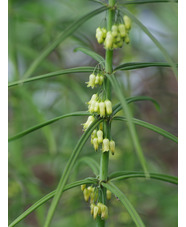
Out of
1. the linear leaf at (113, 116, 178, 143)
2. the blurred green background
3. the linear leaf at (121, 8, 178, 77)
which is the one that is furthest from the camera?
the blurred green background

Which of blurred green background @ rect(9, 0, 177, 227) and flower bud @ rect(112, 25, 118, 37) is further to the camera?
blurred green background @ rect(9, 0, 177, 227)

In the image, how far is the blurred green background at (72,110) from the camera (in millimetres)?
1199

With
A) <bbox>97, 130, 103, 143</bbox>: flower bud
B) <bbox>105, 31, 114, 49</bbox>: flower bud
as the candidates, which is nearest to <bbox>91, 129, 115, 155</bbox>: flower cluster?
<bbox>97, 130, 103, 143</bbox>: flower bud

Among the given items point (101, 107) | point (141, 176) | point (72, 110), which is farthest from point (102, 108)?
point (72, 110)

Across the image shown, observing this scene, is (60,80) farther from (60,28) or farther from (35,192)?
(35,192)

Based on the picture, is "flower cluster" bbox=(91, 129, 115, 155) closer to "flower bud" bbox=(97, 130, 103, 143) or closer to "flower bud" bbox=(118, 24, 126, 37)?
"flower bud" bbox=(97, 130, 103, 143)

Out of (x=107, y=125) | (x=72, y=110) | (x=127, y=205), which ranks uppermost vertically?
(x=72, y=110)

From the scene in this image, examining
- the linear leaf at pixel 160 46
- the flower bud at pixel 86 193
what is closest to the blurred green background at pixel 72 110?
the flower bud at pixel 86 193

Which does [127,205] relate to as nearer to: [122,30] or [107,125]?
[107,125]

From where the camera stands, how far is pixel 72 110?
160cm

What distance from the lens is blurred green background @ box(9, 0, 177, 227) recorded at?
120cm

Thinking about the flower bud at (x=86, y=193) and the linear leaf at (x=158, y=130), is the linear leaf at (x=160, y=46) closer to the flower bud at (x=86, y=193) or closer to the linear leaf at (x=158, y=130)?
the linear leaf at (x=158, y=130)

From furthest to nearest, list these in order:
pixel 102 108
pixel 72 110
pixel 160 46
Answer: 1. pixel 72 110
2. pixel 102 108
3. pixel 160 46
